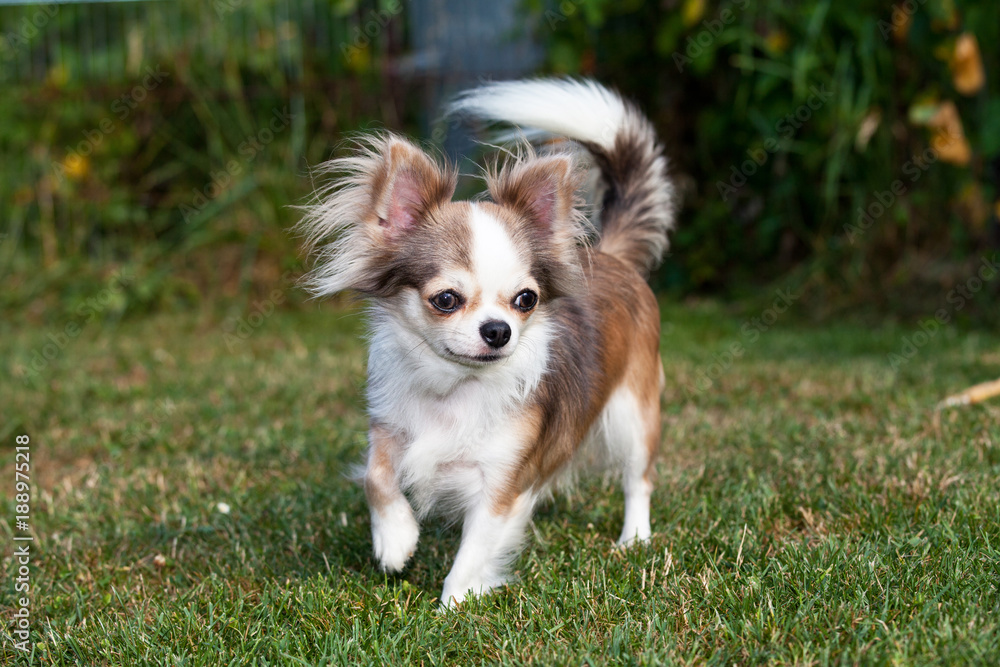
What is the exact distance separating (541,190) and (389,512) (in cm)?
101

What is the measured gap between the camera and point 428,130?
8.52m

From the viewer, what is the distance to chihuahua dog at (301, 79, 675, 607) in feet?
8.28

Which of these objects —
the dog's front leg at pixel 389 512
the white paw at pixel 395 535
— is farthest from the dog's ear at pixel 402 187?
the white paw at pixel 395 535

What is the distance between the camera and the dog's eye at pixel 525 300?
8.36ft

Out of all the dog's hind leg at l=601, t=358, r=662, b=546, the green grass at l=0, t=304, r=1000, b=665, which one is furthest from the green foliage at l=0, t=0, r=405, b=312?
the dog's hind leg at l=601, t=358, r=662, b=546

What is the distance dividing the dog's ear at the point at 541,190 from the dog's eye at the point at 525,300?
0.26 meters

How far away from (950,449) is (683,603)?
5.65 ft

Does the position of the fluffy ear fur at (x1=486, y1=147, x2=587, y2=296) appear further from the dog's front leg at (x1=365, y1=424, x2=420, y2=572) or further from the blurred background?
the blurred background

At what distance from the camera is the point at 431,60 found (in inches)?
Answer: 347

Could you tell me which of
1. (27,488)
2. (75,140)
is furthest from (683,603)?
(75,140)

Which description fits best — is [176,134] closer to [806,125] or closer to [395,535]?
[806,125]

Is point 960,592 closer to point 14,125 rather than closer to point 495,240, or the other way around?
point 495,240

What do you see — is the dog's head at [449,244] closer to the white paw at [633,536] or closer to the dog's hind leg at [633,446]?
the dog's hind leg at [633,446]

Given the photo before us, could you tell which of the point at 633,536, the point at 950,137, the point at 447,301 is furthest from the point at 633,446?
the point at 950,137
